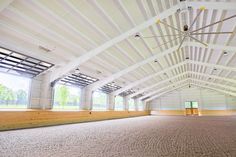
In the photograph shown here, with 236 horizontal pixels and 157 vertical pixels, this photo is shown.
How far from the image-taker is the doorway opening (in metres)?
20.3

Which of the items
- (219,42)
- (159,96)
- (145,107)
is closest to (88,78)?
(219,42)

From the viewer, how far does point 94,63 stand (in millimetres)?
8516

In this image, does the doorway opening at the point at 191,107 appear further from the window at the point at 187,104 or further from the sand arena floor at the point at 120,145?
the sand arena floor at the point at 120,145

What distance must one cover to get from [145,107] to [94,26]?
666 inches

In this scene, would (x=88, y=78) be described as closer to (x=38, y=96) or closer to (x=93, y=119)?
(x=93, y=119)

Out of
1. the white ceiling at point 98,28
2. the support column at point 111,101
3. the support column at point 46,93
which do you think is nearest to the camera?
the white ceiling at point 98,28

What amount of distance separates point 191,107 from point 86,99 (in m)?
15.7

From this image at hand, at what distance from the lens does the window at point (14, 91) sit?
6.68 meters

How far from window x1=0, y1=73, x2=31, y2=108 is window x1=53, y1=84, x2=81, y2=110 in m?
1.67

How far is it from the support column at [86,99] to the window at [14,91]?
3.75 meters

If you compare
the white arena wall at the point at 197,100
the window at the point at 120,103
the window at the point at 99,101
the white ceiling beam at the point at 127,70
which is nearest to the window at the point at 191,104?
the white arena wall at the point at 197,100

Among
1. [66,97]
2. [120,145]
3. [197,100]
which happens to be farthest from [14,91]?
[197,100]

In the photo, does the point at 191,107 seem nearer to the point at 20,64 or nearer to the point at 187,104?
the point at 187,104

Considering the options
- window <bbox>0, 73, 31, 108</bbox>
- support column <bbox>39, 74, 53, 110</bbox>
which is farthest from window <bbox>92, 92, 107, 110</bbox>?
window <bbox>0, 73, 31, 108</bbox>
